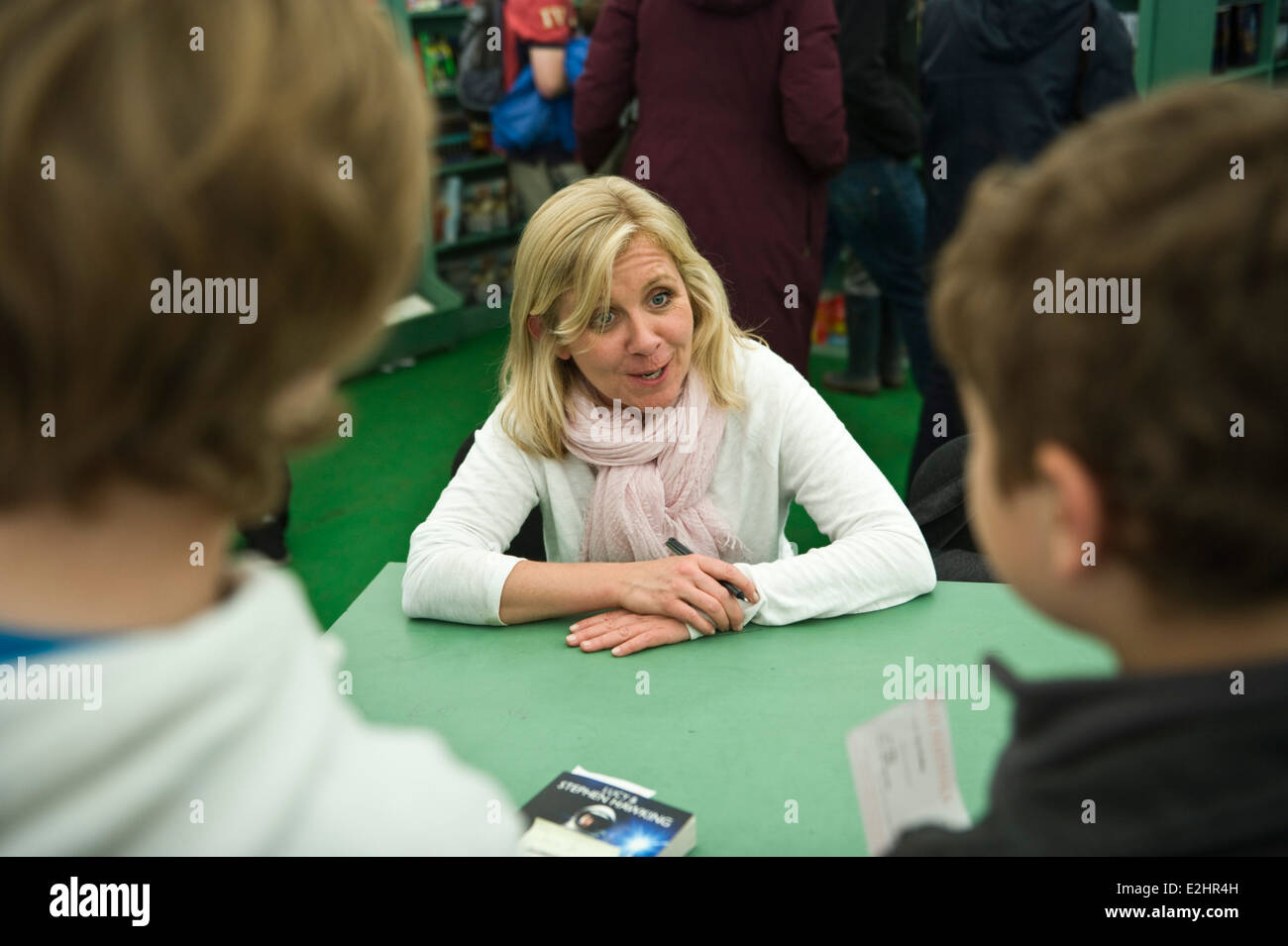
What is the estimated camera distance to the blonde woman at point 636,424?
6.97ft

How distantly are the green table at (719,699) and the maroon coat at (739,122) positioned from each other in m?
Answer: 1.56

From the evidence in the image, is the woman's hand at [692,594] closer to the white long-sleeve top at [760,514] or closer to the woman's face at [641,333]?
the white long-sleeve top at [760,514]

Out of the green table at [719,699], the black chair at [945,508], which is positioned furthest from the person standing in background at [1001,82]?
the green table at [719,699]

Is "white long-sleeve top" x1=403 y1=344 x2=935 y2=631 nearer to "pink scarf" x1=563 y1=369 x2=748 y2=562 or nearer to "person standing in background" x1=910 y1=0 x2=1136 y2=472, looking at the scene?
"pink scarf" x1=563 y1=369 x2=748 y2=562

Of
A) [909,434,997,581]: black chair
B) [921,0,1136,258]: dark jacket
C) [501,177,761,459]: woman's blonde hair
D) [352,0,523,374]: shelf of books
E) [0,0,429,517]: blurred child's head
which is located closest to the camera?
[0,0,429,517]: blurred child's head

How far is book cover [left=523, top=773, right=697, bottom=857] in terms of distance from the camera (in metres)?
1.27

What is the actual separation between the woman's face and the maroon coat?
1.04m

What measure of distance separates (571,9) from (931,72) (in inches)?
76.6

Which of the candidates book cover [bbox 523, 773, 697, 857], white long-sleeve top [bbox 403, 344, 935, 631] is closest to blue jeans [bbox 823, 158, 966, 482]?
white long-sleeve top [bbox 403, 344, 935, 631]

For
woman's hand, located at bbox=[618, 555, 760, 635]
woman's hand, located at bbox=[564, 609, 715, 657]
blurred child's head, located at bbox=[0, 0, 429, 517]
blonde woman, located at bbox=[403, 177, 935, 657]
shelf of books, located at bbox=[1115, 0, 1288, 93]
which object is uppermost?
shelf of books, located at bbox=[1115, 0, 1288, 93]

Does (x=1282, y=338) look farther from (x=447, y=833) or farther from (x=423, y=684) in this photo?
(x=423, y=684)

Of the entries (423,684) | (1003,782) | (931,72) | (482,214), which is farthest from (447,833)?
(482,214)

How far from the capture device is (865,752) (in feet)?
3.40
